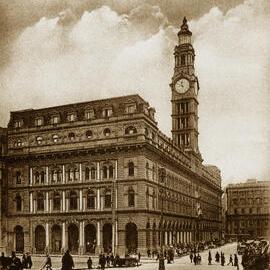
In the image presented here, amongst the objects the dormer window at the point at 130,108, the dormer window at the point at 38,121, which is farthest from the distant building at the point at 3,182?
the dormer window at the point at 130,108

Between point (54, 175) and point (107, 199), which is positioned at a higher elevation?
point (54, 175)

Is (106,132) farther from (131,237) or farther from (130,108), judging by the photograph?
(131,237)

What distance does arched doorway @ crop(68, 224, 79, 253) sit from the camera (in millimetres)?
36469

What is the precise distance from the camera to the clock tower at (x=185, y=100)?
176 feet

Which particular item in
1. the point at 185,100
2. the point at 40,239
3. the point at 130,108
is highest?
the point at 185,100

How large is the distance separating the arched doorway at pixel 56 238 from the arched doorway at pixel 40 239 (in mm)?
717

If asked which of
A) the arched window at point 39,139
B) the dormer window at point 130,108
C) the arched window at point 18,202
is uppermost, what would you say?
the dormer window at point 130,108

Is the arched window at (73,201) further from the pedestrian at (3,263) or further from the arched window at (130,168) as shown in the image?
the pedestrian at (3,263)

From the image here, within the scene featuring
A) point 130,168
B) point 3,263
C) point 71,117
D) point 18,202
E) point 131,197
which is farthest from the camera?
point 18,202

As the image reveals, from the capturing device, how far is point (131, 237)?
34.7 meters

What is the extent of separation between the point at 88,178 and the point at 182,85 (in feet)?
71.2

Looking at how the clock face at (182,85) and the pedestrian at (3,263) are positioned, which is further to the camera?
the clock face at (182,85)

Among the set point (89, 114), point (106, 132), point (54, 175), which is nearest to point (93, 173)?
point (106, 132)

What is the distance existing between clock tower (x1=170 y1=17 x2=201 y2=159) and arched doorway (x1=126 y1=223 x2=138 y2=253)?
20.4 metres
